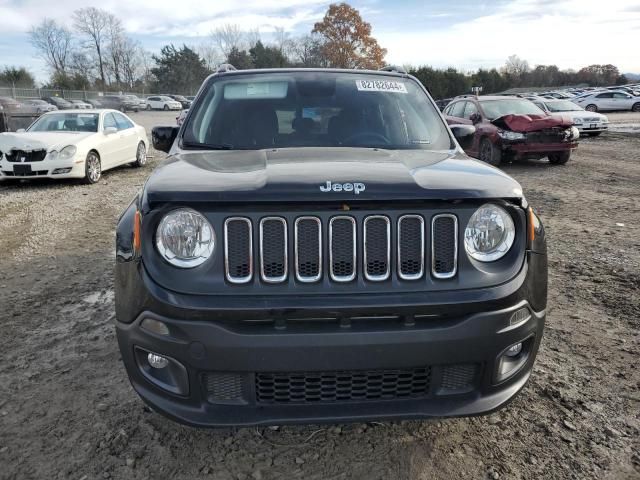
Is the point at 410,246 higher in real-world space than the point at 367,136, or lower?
lower

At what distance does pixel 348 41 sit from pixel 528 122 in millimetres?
59049

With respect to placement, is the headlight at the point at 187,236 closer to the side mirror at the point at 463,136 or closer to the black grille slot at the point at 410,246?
the black grille slot at the point at 410,246

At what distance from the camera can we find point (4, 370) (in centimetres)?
323

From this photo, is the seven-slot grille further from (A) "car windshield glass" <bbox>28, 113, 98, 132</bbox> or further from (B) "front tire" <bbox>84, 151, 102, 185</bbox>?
(A) "car windshield glass" <bbox>28, 113, 98, 132</bbox>

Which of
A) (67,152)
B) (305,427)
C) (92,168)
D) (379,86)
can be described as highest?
(379,86)

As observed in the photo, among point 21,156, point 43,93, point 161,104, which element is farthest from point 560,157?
point 43,93

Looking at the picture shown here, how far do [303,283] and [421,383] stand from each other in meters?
0.65

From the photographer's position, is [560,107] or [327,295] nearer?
[327,295]

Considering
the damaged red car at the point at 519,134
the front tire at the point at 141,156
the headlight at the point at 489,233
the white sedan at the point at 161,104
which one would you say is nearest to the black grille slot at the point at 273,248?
the headlight at the point at 489,233

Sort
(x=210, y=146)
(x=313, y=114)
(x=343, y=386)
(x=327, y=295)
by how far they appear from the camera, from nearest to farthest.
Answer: (x=327, y=295)
(x=343, y=386)
(x=210, y=146)
(x=313, y=114)

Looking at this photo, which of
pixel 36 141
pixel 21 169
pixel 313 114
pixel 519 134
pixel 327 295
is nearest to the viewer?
pixel 327 295

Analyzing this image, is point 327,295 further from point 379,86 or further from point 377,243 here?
point 379,86

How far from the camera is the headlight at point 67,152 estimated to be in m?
9.60

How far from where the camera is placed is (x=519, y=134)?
447 inches
